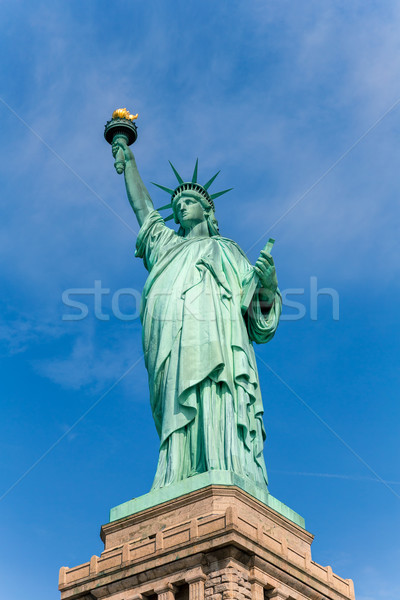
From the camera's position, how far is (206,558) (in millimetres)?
17562

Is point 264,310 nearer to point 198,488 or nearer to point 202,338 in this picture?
point 202,338

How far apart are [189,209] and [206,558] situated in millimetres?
9837

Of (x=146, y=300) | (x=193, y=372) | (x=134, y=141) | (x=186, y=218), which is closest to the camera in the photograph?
(x=193, y=372)

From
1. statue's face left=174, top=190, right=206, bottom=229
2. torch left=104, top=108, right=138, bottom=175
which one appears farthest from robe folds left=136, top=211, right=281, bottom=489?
torch left=104, top=108, right=138, bottom=175

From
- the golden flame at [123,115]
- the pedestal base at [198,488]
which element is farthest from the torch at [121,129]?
the pedestal base at [198,488]

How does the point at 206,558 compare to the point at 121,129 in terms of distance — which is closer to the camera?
the point at 206,558

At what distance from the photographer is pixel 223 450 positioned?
2003 centimetres

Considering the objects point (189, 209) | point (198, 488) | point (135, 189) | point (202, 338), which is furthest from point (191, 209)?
point (198, 488)

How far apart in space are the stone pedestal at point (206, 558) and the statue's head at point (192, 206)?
8079 mm

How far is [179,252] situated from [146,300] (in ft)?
4.58

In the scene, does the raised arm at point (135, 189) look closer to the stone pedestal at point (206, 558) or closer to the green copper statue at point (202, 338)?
the green copper statue at point (202, 338)

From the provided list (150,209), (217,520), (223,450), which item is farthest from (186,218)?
(217,520)

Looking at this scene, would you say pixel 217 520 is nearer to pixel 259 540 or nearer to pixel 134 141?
pixel 259 540

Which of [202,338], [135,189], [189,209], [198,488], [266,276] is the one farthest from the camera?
[135,189]
